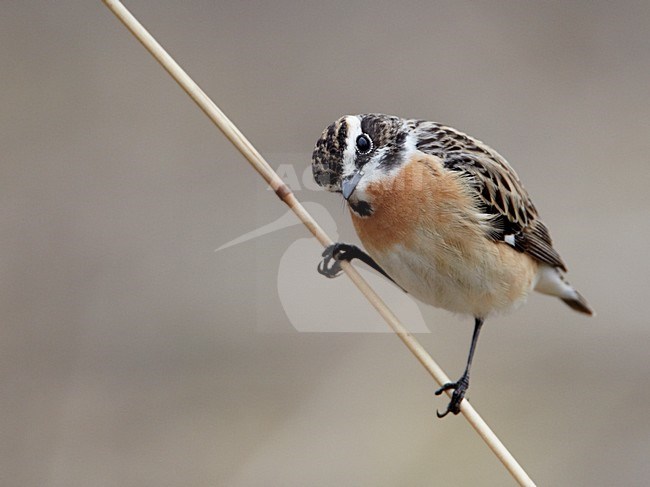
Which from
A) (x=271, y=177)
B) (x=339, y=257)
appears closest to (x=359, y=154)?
(x=271, y=177)

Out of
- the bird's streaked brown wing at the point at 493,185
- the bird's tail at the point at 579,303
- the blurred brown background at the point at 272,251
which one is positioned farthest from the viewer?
the blurred brown background at the point at 272,251

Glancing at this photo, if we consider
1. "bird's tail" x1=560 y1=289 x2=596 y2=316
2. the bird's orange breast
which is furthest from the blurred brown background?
the bird's orange breast

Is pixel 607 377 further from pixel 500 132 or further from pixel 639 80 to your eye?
pixel 639 80

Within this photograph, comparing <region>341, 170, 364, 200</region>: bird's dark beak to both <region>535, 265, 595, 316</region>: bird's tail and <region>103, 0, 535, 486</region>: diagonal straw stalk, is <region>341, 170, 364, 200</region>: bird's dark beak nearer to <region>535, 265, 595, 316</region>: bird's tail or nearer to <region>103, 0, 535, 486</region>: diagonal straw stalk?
<region>103, 0, 535, 486</region>: diagonal straw stalk

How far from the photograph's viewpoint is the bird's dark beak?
3928mm

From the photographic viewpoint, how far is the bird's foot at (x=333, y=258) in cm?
466

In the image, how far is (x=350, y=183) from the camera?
3973 millimetres

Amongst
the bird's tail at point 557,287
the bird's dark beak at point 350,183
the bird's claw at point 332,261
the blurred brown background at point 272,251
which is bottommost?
the blurred brown background at point 272,251

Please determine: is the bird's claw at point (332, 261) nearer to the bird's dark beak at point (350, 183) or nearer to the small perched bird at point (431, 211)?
the small perched bird at point (431, 211)

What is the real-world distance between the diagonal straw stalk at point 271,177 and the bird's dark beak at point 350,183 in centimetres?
21

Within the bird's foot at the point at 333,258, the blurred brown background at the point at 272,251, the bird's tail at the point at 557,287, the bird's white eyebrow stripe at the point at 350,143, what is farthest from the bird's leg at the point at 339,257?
the blurred brown background at the point at 272,251

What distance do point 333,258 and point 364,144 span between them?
780 millimetres

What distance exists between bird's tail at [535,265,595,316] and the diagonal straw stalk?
5.68 ft

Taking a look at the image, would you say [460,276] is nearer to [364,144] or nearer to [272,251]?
[364,144]
